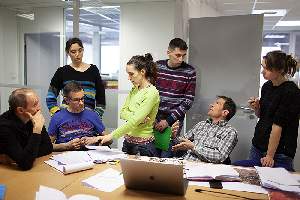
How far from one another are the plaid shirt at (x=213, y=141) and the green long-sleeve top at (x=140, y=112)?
1.25 ft

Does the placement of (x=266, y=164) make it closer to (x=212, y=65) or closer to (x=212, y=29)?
(x=212, y=65)

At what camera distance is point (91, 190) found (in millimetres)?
1561

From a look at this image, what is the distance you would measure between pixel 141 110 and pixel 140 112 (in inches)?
0.7

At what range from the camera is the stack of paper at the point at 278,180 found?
1607mm

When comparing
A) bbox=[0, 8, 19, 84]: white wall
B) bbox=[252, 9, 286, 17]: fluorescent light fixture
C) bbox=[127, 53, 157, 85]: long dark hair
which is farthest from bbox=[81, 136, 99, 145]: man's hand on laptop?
bbox=[252, 9, 286, 17]: fluorescent light fixture

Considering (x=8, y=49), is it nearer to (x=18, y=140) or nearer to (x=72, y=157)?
(x=18, y=140)

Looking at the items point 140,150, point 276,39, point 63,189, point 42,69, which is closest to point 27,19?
point 42,69

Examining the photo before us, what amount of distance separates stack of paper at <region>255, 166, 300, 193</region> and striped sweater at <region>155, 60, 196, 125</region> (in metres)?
1.18

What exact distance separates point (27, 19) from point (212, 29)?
2780 mm

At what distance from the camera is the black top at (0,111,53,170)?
185 centimetres

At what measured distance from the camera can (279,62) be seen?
2193mm

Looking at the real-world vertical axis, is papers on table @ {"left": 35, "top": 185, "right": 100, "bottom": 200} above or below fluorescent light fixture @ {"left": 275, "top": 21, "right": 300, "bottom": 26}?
below

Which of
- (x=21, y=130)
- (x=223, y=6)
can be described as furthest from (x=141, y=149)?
(x=223, y=6)

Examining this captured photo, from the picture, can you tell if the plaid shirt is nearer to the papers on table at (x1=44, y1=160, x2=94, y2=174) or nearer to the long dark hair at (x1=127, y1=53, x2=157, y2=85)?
the long dark hair at (x1=127, y1=53, x2=157, y2=85)
